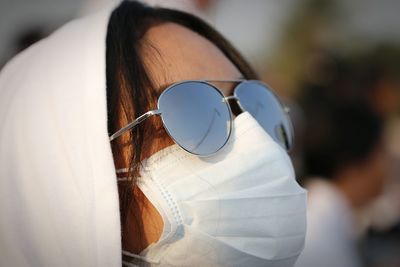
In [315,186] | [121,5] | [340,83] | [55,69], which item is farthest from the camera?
[340,83]

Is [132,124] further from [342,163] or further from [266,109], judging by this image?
[342,163]

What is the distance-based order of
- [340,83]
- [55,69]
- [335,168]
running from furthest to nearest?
[340,83], [335,168], [55,69]

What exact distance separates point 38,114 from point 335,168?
262 cm

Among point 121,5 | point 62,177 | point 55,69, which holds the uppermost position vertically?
point 121,5

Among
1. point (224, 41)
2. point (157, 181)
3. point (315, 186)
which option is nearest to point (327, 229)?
point (315, 186)

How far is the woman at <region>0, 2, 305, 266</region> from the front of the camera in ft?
4.58

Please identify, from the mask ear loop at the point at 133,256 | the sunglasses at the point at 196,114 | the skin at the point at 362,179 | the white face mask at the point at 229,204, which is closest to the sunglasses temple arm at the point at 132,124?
the sunglasses at the point at 196,114

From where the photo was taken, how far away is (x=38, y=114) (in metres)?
1.47

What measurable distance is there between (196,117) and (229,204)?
0.94 feet

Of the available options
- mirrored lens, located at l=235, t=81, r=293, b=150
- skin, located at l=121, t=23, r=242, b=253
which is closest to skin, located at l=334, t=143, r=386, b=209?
mirrored lens, located at l=235, t=81, r=293, b=150

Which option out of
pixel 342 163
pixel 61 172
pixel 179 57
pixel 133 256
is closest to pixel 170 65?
pixel 179 57

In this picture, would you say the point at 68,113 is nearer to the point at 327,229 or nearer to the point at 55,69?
the point at 55,69

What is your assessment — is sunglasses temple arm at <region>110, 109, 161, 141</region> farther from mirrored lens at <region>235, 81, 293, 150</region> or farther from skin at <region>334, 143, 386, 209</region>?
skin at <region>334, 143, 386, 209</region>

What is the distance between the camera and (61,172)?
1399 mm
